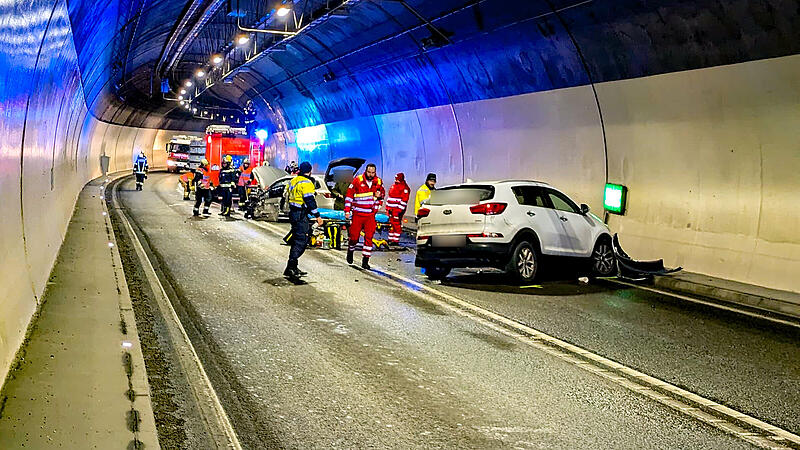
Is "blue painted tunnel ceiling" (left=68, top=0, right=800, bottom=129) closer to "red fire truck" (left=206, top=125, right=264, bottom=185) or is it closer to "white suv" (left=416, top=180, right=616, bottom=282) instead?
"white suv" (left=416, top=180, right=616, bottom=282)

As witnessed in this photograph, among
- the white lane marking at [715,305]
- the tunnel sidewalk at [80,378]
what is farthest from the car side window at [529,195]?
the tunnel sidewalk at [80,378]

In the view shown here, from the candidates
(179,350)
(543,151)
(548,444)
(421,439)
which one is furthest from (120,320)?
(543,151)

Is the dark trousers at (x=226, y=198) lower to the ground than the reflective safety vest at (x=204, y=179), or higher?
lower

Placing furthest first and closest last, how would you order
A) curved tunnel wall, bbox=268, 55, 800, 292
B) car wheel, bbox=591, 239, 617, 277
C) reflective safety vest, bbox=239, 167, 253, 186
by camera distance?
reflective safety vest, bbox=239, 167, 253, 186 → car wheel, bbox=591, 239, 617, 277 → curved tunnel wall, bbox=268, 55, 800, 292

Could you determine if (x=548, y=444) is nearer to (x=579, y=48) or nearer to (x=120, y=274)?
(x=120, y=274)

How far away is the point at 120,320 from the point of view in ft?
31.3

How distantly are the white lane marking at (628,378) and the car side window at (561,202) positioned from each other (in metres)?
3.24

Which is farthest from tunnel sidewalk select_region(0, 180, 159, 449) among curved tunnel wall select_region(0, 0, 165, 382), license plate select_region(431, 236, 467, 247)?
license plate select_region(431, 236, 467, 247)

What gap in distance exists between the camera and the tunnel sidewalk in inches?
219

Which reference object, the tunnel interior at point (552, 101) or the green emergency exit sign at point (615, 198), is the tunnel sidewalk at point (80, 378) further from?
the green emergency exit sign at point (615, 198)

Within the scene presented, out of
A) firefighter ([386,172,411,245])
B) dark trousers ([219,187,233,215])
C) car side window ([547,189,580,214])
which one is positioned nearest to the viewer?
car side window ([547,189,580,214])

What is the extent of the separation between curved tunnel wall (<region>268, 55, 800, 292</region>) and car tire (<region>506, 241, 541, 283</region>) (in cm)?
286

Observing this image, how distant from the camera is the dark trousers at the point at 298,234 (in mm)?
13688

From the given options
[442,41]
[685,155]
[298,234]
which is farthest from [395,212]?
[685,155]
